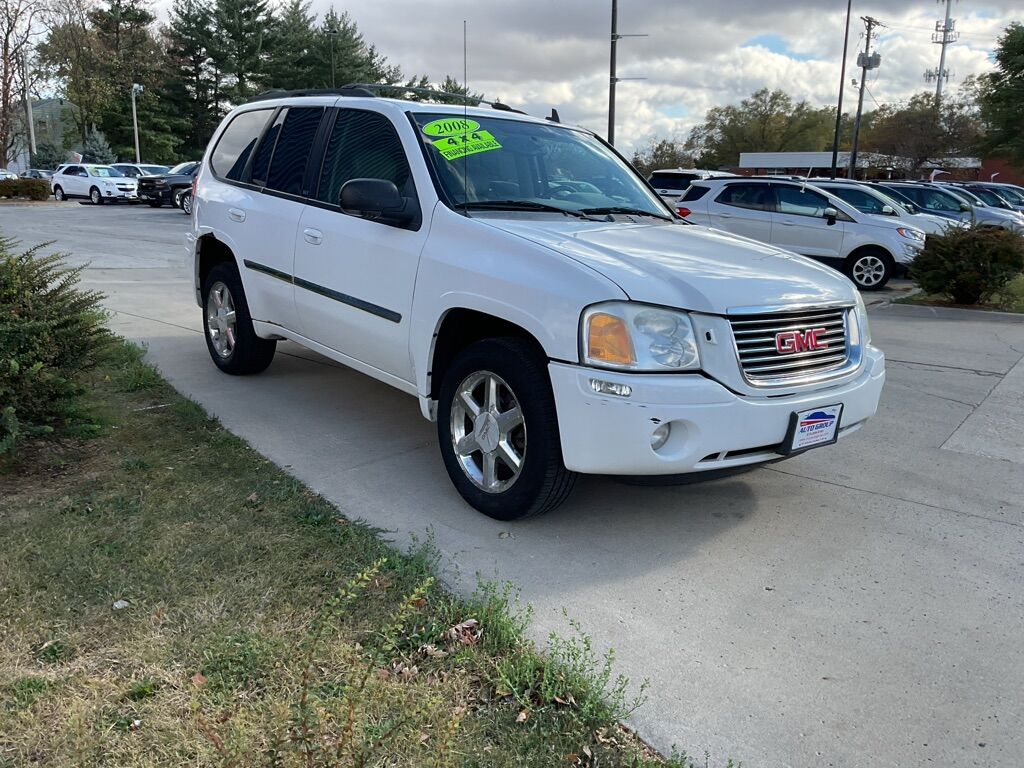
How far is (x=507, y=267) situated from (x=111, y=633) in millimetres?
2084

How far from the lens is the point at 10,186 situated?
34188mm

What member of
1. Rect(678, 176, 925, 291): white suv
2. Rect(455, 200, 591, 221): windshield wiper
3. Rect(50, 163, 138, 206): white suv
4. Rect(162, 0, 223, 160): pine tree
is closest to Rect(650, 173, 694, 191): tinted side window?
Rect(678, 176, 925, 291): white suv

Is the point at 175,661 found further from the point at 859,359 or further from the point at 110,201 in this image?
the point at 110,201

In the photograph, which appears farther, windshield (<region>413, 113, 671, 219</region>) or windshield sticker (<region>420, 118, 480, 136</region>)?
windshield sticker (<region>420, 118, 480, 136</region>)

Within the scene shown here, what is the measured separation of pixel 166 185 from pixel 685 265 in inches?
1224

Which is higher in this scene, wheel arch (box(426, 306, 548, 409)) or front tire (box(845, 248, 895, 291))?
wheel arch (box(426, 306, 548, 409))

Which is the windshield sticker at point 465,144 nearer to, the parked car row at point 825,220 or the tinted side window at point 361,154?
the tinted side window at point 361,154

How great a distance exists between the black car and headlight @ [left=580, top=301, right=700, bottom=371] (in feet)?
96.1

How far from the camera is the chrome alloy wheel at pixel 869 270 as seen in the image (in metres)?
13.5

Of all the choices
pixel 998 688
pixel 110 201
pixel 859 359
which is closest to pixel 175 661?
pixel 998 688

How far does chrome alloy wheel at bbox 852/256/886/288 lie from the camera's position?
13484 millimetres

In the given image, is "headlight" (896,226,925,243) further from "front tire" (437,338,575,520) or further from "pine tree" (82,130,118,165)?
"pine tree" (82,130,118,165)

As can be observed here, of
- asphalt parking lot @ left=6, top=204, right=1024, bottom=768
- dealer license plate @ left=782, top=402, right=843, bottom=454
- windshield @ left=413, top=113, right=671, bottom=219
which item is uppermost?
windshield @ left=413, top=113, right=671, bottom=219

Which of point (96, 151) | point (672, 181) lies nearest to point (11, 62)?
point (96, 151)
